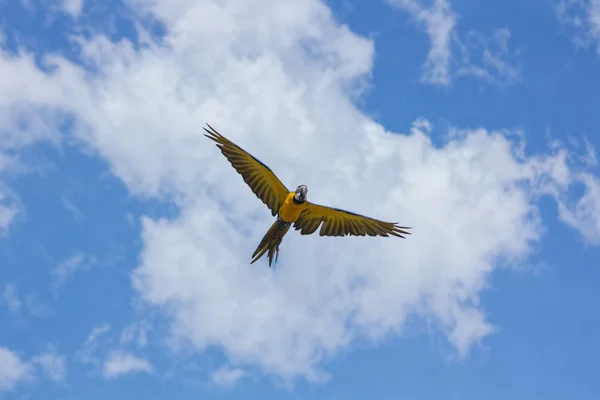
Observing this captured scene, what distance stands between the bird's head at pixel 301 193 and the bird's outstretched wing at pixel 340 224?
3.54ft

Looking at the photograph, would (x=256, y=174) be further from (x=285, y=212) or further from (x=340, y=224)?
(x=340, y=224)

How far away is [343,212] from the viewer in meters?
27.8

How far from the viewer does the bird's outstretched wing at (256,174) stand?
26.6 metres

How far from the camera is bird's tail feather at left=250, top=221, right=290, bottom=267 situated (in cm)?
2680

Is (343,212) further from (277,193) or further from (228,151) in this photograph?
(228,151)

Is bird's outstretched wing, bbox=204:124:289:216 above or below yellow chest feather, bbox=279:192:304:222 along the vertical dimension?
above

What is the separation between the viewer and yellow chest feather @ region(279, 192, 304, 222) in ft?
87.4

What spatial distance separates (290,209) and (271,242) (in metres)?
1.34

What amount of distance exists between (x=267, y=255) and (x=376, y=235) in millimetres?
4378

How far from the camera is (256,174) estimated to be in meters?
27.3

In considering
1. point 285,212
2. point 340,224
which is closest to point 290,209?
point 285,212

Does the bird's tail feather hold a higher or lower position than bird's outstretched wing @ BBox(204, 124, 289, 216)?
lower

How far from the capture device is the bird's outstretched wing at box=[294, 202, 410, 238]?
27797 millimetres

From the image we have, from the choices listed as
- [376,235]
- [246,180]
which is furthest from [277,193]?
[376,235]
